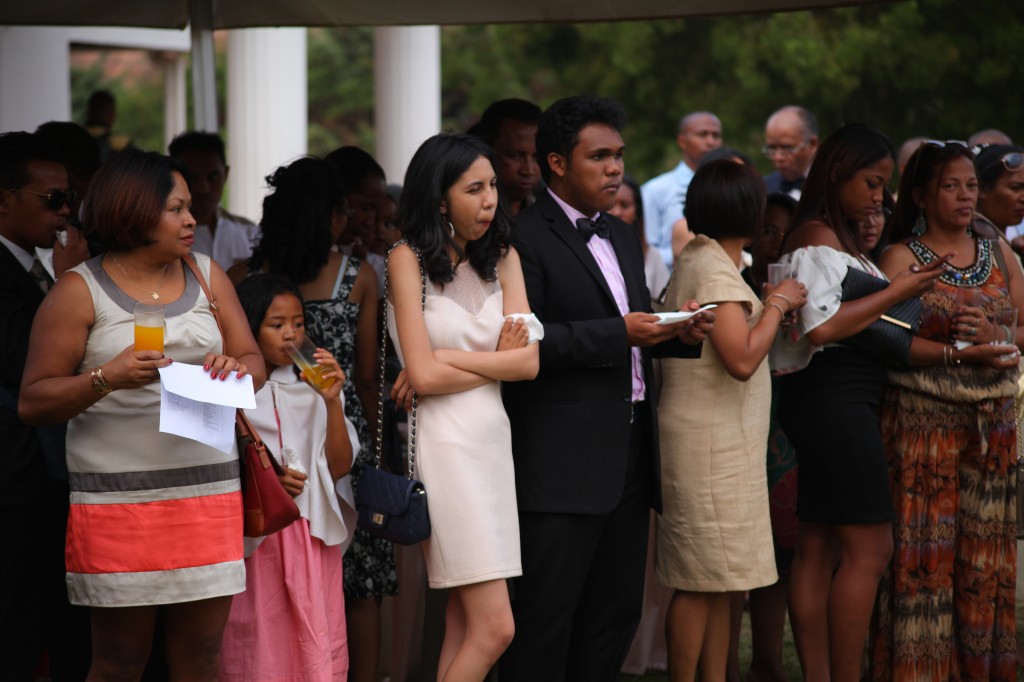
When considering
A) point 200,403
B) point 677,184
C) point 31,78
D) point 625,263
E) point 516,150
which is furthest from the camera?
point 31,78

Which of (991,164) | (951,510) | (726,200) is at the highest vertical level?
(991,164)

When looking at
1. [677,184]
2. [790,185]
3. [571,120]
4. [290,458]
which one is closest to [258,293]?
[290,458]

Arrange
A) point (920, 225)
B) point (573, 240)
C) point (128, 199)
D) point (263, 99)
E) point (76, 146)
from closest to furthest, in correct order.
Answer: point (128, 199) < point (573, 240) < point (920, 225) < point (76, 146) < point (263, 99)

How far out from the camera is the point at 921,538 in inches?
202

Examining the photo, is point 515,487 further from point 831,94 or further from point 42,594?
point 831,94

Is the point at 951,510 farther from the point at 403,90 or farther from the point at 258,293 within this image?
the point at 403,90

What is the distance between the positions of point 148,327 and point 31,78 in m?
8.56

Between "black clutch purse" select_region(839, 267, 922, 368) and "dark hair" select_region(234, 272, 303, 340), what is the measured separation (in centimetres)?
212

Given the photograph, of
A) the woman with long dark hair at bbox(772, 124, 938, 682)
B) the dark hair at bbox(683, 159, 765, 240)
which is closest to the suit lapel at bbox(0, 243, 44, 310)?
the dark hair at bbox(683, 159, 765, 240)

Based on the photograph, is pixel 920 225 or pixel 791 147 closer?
pixel 920 225

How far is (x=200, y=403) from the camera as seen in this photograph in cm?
363

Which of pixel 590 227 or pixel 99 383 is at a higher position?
pixel 590 227

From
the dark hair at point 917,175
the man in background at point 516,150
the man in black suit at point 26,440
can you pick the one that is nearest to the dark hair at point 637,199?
the man in background at point 516,150

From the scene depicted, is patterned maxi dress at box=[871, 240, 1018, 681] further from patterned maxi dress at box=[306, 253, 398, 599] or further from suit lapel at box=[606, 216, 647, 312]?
patterned maxi dress at box=[306, 253, 398, 599]
